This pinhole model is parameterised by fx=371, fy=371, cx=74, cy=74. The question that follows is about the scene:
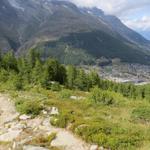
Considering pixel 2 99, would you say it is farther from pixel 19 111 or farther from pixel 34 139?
pixel 34 139

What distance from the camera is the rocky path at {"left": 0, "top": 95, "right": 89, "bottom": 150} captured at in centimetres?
1883

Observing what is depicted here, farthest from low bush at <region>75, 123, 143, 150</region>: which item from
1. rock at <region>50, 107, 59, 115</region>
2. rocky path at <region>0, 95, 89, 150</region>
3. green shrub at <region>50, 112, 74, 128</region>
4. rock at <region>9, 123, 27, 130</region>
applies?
rock at <region>50, 107, 59, 115</region>

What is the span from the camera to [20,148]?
723 inches

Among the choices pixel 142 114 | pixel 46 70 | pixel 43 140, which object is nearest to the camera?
pixel 43 140

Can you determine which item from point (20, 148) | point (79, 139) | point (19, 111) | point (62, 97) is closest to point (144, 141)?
point (79, 139)

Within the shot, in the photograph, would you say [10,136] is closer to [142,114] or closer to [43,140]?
[43,140]

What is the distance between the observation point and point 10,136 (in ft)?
68.2

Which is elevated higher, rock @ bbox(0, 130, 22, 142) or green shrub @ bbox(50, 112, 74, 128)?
green shrub @ bbox(50, 112, 74, 128)

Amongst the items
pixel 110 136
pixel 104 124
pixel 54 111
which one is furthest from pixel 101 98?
pixel 110 136

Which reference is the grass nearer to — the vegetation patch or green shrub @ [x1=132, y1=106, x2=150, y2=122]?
green shrub @ [x1=132, y1=106, x2=150, y2=122]

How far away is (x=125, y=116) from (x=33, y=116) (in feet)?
19.9

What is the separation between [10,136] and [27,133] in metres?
0.96

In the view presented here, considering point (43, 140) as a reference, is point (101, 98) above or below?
above

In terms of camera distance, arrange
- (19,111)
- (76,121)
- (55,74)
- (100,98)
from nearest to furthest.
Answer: (76,121), (19,111), (100,98), (55,74)
